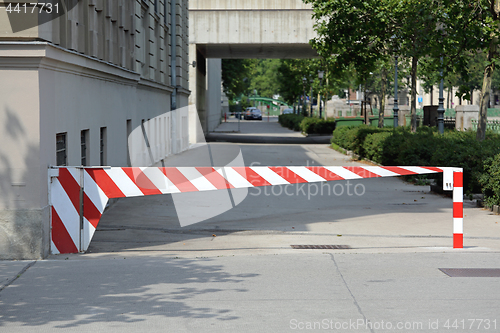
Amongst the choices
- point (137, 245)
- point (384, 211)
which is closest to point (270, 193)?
point (384, 211)

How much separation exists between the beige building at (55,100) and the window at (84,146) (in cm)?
2

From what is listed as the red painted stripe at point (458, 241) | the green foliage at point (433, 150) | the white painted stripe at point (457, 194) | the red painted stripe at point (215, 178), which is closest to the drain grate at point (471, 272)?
the red painted stripe at point (458, 241)

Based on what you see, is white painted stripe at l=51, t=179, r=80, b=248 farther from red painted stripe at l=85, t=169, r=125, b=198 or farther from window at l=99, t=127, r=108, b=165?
window at l=99, t=127, r=108, b=165

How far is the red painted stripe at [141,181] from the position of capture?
811 centimetres

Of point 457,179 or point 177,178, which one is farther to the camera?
point 177,178

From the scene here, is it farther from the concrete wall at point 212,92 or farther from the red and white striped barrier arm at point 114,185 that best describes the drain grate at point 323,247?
the concrete wall at point 212,92

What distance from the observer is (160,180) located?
8.38 metres

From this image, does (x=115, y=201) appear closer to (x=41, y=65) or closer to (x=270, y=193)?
(x=270, y=193)

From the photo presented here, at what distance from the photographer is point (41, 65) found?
25.8ft

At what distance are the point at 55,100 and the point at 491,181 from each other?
7800mm

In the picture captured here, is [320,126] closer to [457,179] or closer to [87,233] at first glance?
[457,179]

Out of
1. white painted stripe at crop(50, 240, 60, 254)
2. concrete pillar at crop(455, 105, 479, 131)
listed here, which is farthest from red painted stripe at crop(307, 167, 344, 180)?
concrete pillar at crop(455, 105, 479, 131)

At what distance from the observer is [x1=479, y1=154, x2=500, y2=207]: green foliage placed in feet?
37.0

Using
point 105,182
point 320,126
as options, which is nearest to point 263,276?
point 105,182
